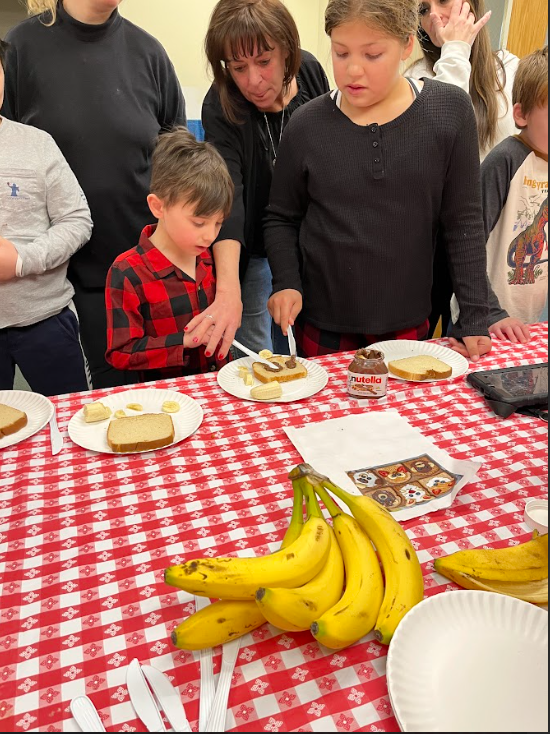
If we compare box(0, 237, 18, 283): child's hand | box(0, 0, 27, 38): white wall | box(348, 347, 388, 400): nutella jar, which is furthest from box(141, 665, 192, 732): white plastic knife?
box(0, 0, 27, 38): white wall

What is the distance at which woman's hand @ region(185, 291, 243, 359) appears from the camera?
168cm

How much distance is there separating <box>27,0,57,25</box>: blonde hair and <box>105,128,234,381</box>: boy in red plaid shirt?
0.67 m

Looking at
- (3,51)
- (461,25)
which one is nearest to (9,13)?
(3,51)

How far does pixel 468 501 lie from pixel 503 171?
4.81 feet

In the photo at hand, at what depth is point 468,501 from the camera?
1.04 metres

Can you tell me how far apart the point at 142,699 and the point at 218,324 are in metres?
1.18

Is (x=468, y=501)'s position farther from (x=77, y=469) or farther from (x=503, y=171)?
(x=503, y=171)

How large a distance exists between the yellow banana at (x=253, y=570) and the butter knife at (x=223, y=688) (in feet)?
A: 0.23

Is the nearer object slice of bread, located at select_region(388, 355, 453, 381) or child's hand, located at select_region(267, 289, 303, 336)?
slice of bread, located at select_region(388, 355, 453, 381)

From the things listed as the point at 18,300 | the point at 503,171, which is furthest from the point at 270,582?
the point at 503,171

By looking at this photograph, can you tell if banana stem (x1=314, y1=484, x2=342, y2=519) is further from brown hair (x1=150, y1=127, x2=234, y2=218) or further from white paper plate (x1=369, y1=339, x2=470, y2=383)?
brown hair (x1=150, y1=127, x2=234, y2=218)

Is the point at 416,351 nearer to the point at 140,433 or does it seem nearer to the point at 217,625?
the point at 140,433

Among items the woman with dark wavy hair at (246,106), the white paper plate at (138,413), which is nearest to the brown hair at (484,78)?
the woman with dark wavy hair at (246,106)

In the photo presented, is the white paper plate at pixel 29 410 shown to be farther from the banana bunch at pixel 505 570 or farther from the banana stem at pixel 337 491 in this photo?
Answer: the banana bunch at pixel 505 570
